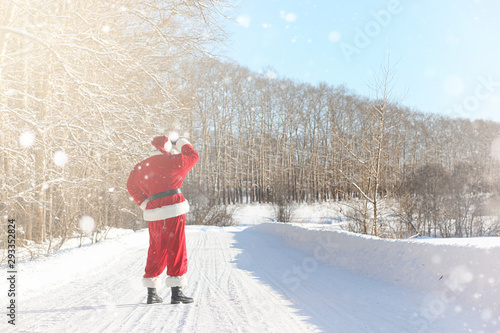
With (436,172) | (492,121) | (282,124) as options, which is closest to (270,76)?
(282,124)

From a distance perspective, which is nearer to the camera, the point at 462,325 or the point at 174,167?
the point at 462,325

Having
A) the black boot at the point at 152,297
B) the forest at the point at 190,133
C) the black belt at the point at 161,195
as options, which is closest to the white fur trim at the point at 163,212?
the black belt at the point at 161,195

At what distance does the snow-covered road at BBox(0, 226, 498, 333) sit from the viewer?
312 cm

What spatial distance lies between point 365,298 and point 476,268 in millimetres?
1384

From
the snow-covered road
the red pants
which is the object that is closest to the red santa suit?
the red pants

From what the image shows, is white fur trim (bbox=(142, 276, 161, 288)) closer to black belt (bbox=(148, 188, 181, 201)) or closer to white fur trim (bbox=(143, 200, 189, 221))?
white fur trim (bbox=(143, 200, 189, 221))

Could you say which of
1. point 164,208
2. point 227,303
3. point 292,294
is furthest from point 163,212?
point 292,294

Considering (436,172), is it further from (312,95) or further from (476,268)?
(476,268)

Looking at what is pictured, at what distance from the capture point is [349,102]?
4241cm

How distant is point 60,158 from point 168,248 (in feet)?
18.7

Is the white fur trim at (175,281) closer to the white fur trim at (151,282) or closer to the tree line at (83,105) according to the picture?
the white fur trim at (151,282)

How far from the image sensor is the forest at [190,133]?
632cm

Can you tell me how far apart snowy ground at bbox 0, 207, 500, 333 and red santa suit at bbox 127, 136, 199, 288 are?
0.39m

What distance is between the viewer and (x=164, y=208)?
3.84 m
